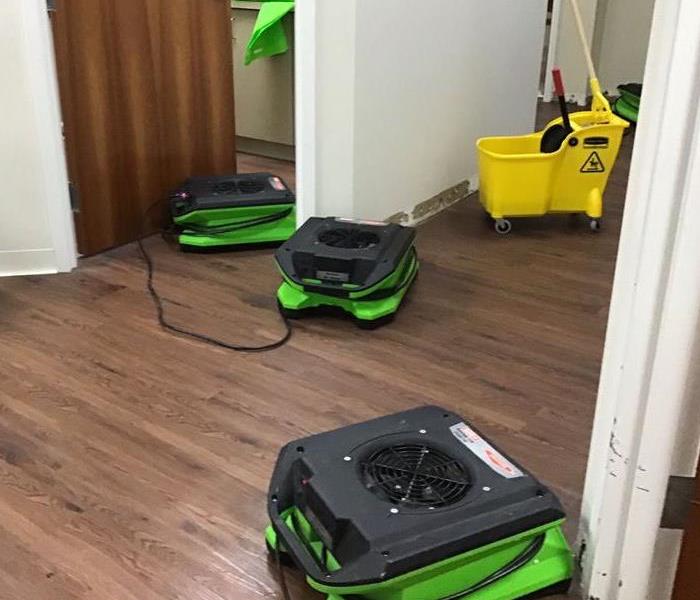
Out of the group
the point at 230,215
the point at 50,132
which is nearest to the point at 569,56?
the point at 230,215

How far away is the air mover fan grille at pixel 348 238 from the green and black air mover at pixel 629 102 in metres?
2.84

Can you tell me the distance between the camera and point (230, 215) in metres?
3.17

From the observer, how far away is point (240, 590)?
1.61m

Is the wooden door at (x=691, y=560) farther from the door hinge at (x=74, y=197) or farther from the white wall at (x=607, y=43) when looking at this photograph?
the white wall at (x=607, y=43)

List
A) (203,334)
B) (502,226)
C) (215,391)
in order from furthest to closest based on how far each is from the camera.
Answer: (502,226)
(203,334)
(215,391)

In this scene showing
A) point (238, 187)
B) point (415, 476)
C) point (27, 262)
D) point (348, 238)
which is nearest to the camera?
point (415, 476)

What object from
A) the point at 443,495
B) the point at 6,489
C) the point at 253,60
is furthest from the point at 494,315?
the point at 253,60

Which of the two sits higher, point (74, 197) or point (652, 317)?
point (652, 317)

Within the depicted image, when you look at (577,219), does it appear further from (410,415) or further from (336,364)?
(410,415)

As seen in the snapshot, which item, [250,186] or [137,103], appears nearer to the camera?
[137,103]

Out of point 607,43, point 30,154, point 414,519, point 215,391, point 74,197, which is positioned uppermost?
point 607,43

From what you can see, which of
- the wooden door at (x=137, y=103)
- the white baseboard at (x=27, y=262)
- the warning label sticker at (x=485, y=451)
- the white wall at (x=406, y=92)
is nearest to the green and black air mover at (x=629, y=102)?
the white wall at (x=406, y=92)

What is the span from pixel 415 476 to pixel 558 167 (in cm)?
203

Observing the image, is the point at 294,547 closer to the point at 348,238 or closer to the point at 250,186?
the point at 348,238
